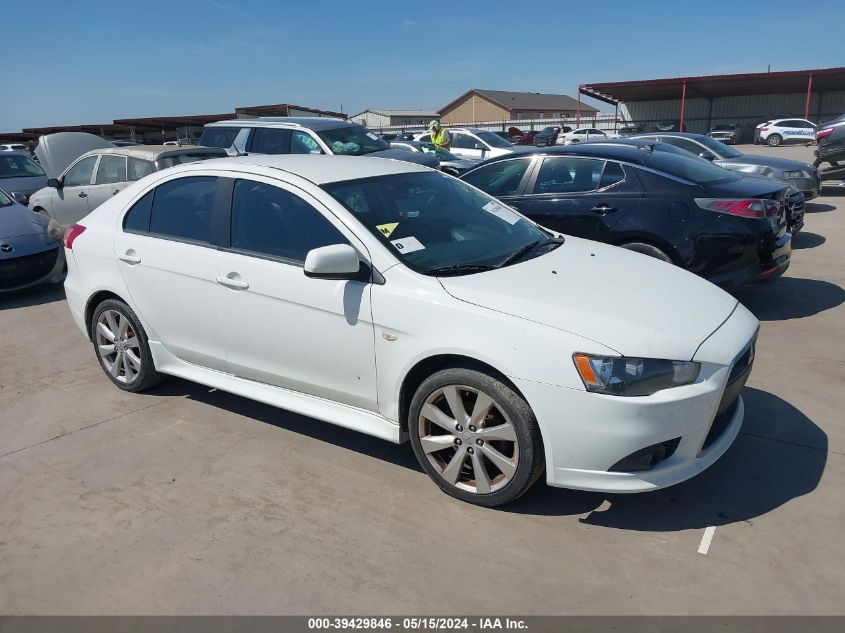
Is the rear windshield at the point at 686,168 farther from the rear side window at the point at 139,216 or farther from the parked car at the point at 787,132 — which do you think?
the parked car at the point at 787,132

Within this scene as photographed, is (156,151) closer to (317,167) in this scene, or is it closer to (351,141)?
(351,141)

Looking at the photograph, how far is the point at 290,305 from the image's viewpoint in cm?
375

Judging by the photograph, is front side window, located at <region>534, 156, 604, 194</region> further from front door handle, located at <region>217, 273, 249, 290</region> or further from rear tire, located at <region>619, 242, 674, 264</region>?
front door handle, located at <region>217, 273, 249, 290</region>

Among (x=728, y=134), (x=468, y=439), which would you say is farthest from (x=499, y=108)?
(x=468, y=439)

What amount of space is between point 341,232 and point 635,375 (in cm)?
169

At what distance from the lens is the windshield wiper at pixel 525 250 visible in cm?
377

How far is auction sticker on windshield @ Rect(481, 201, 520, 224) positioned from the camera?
440 centimetres

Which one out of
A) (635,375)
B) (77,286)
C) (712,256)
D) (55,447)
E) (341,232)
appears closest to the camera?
(635,375)

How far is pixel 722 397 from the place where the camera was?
10.3ft

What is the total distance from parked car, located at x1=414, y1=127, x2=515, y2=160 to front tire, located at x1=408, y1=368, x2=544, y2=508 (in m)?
15.7

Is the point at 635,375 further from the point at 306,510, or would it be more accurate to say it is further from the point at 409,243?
the point at 306,510

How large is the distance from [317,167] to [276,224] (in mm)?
528

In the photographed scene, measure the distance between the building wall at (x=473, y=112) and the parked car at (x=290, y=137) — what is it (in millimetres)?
59001

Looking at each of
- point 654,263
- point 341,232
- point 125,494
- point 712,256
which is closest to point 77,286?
point 125,494
